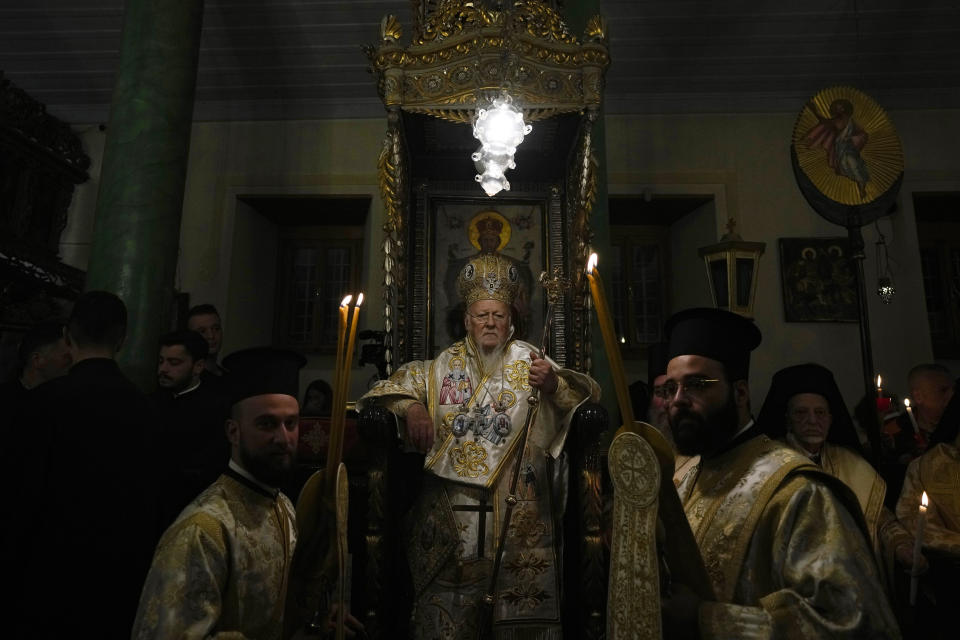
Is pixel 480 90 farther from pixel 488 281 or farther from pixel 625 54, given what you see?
pixel 625 54

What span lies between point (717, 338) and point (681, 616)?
820mm

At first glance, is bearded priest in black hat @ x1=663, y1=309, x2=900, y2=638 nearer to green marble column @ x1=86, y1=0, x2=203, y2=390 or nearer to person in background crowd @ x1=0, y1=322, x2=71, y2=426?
person in background crowd @ x1=0, y1=322, x2=71, y2=426

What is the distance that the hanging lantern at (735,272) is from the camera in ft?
16.3

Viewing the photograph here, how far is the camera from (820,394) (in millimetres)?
3447

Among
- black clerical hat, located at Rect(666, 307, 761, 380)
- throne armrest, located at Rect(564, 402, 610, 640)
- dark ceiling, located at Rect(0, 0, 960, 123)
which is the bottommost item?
throne armrest, located at Rect(564, 402, 610, 640)

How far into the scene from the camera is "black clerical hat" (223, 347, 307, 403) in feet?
7.27

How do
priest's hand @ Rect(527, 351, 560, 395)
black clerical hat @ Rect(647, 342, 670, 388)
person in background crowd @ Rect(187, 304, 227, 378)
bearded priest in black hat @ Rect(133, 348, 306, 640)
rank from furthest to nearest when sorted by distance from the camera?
person in background crowd @ Rect(187, 304, 227, 378) → black clerical hat @ Rect(647, 342, 670, 388) → priest's hand @ Rect(527, 351, 560, 395) → bearded priest in black hat @ Rect(133, 348, 306, 640)

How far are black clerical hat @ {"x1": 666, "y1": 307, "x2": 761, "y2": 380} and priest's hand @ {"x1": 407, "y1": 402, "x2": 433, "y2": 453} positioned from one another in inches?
59.7

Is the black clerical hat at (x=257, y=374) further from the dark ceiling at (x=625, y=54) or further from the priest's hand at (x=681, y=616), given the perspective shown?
the dark ceiling at (x=625, y=54)

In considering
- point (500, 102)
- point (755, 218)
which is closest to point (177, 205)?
point (500, 102)

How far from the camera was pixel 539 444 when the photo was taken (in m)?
3.41

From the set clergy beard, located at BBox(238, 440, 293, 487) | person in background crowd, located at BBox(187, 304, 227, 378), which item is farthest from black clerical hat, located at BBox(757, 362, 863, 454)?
person in background crowd, located at BBox(187, 304, 227, 378)

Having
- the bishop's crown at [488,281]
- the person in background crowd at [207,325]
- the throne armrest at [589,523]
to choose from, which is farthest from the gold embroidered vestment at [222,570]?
the person in background crowd at [207,325]

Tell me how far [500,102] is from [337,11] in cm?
369
